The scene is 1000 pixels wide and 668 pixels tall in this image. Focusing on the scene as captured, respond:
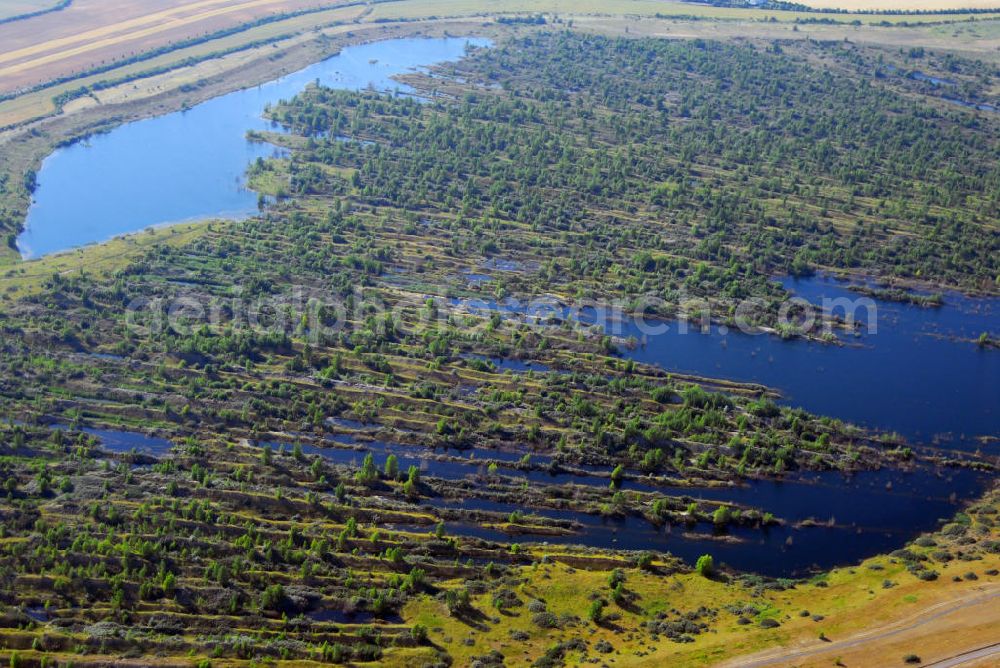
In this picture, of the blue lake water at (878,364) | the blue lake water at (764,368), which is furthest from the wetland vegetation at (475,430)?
the blue lake water at (878,364)

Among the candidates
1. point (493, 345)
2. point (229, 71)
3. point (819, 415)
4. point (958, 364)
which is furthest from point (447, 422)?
point (229, 71)

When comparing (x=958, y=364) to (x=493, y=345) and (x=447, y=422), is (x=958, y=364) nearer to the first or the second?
(x=493, y=345)

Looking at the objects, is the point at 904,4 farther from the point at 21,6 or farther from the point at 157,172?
the point at 21,6

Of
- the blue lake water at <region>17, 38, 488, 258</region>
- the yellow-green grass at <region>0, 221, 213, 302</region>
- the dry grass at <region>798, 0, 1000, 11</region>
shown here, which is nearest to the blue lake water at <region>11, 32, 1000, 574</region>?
the blue lake water at <region>17, 38, 488, 258</region>

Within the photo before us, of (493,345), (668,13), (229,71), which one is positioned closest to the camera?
(493,345)

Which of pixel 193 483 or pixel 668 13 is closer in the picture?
pixel 193 483

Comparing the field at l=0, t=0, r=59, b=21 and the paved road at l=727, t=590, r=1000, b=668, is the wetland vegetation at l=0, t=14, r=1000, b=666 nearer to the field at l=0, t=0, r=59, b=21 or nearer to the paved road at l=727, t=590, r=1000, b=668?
the paved road at l=727, t=590, r=1000, b=668

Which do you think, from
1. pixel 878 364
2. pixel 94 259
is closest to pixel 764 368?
pixel 878 364

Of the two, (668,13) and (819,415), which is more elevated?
(668,13)
